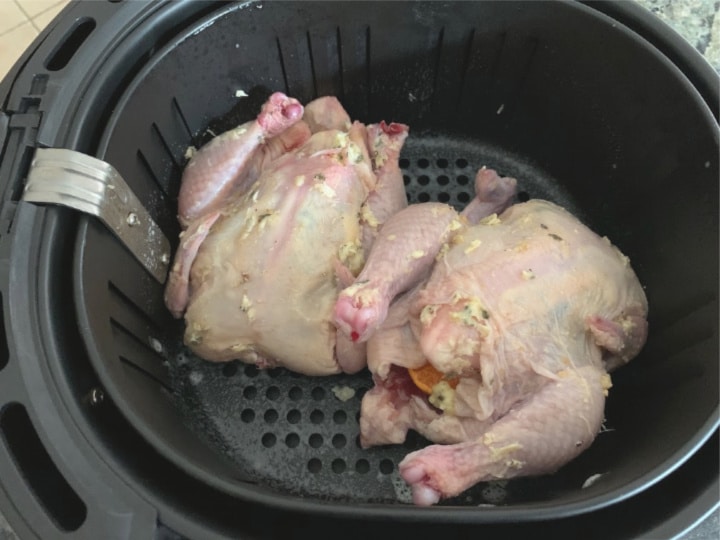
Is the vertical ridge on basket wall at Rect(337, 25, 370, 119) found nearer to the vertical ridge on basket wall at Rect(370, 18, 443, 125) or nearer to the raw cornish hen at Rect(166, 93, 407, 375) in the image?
the vertical ridge on basket wall at Rect(370, 18, 443, 125)

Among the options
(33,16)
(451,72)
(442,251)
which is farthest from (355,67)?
(33,16)

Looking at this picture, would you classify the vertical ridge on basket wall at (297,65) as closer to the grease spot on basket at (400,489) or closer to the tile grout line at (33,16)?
the grease spot on basket at (400,489)

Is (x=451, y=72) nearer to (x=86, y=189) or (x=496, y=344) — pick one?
(x=496, y=344)

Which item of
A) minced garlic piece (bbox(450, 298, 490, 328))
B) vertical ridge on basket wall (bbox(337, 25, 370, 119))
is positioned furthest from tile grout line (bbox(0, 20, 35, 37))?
minced garlic piece (bbox(450, 298, 490, 328))

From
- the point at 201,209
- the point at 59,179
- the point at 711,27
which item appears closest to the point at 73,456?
the point at 59,179

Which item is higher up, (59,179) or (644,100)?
(644,100)

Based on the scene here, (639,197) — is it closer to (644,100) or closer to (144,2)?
(644,100)

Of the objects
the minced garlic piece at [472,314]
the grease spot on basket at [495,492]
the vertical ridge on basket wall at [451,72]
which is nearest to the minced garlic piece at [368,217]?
the minced garlic piece at [472,314]
